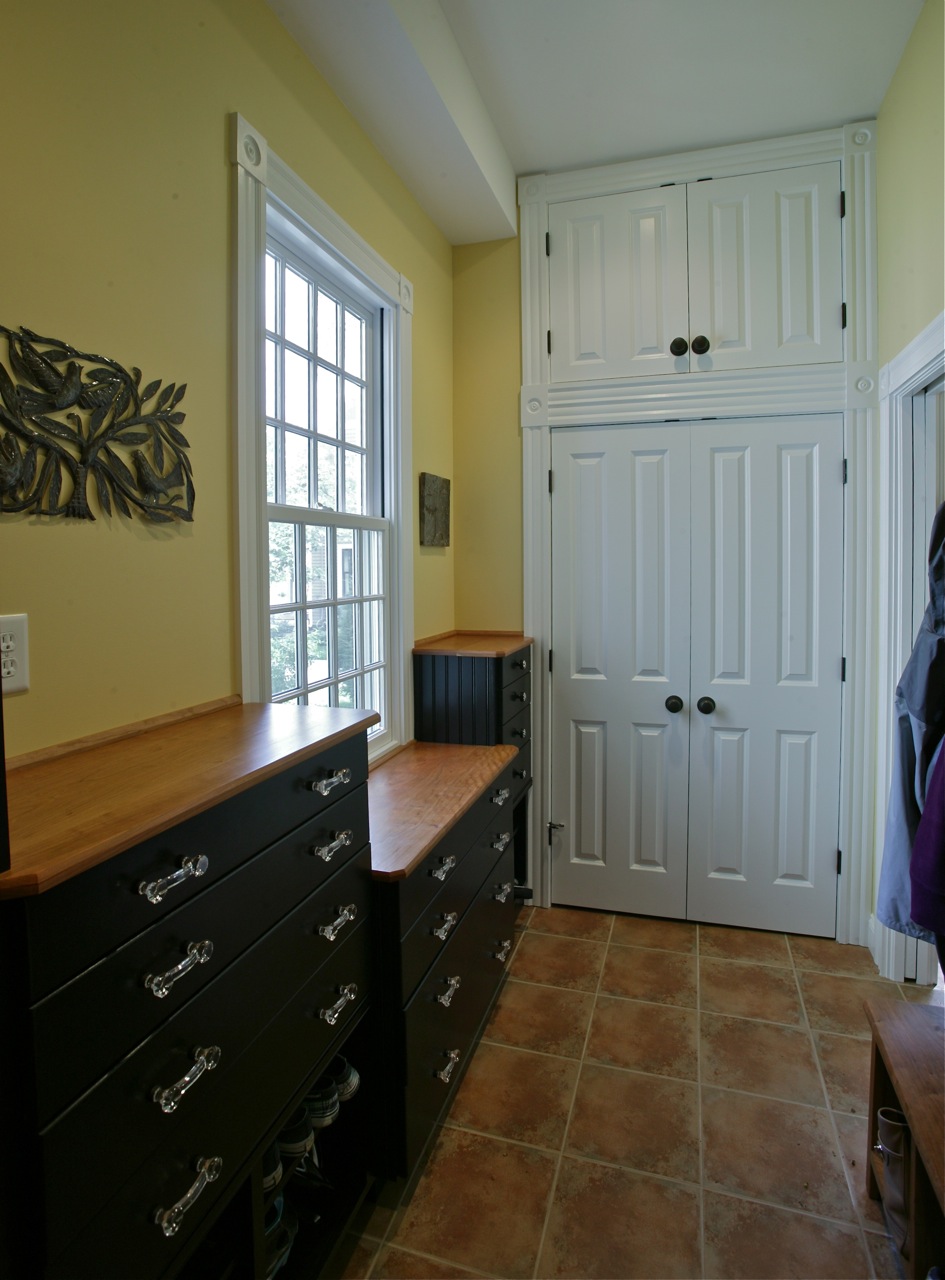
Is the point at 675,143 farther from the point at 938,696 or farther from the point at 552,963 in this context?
the point at 552,963

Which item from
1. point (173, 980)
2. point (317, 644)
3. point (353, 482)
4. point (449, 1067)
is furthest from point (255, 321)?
point (449, 1067)

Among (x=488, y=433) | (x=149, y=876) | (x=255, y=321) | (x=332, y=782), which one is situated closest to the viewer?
(x=149, y=876)

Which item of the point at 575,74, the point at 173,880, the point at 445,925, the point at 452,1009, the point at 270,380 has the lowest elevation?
the point at 452,1009

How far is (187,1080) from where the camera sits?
0.97m

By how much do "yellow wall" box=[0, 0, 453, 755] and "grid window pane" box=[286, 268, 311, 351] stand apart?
26 centimetres

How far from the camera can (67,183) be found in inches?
48.3

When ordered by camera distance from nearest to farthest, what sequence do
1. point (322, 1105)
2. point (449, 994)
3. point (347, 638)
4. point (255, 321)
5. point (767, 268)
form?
point (322, 1105), point (255, 321), point (449, 994), point (347, 638), point (767, 268)

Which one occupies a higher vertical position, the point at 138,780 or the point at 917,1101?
the point at 138,780

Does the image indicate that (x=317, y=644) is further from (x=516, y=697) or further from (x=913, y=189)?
(x=913, y=189)

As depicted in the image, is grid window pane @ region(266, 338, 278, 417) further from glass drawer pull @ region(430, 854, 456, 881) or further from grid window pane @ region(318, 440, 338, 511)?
glass drawer pull @ region(430, 854, 456, 881)

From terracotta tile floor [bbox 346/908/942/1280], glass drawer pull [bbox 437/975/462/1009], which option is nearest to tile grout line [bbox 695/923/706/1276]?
terracotta tile floor [bbox 346/908/942/1280]

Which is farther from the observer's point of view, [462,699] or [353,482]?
[462,699]

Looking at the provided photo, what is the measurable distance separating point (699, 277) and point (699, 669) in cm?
156

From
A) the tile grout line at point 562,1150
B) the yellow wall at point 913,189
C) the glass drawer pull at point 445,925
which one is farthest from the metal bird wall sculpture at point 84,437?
the yellow wall at point 913,189
